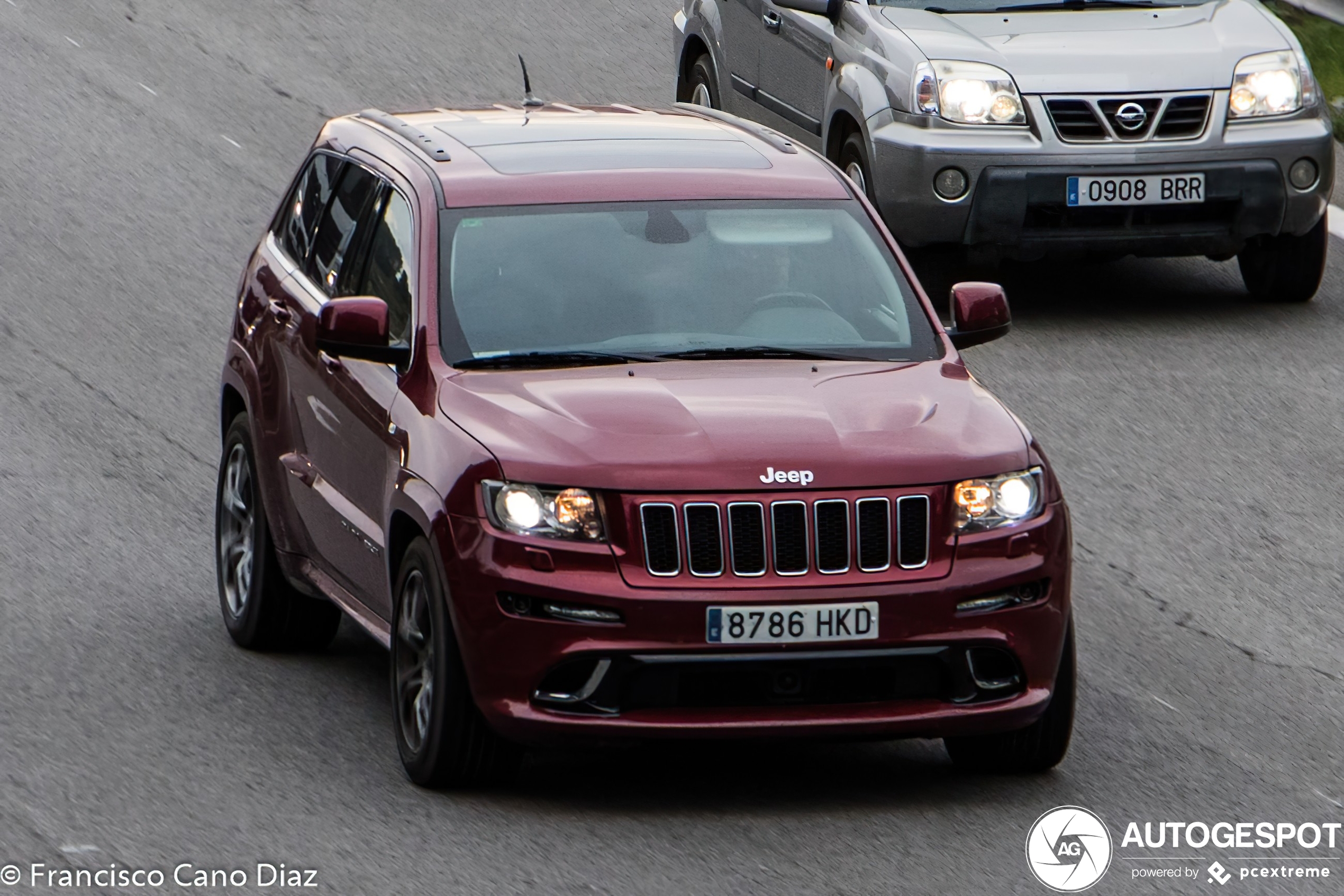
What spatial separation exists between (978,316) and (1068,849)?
6.37ft

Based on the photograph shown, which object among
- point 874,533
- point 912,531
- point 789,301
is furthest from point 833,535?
point 789,301

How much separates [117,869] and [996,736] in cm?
243

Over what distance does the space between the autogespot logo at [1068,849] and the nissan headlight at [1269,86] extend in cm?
697

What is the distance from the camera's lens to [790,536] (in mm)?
7141

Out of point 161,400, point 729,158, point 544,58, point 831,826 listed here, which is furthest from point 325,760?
point 544,58

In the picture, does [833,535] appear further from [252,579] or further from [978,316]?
[252,579]

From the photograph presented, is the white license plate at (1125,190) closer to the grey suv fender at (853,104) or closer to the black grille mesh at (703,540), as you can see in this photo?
the grey suv fender at (853,104)

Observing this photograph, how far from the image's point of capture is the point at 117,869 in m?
6.78

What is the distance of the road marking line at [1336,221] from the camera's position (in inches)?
615

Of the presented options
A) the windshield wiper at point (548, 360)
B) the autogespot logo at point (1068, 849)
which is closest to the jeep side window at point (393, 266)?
the windshield wiper at point (548, 360)

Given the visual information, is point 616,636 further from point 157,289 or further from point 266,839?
point 157,289

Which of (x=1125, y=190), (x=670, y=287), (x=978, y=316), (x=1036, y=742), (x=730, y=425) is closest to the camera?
(x=730, y=425)

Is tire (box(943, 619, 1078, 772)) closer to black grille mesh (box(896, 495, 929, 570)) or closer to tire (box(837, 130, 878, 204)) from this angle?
black grille mesh (box(896, 495, 929, 570))

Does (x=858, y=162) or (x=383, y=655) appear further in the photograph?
(x=858, y=162)
